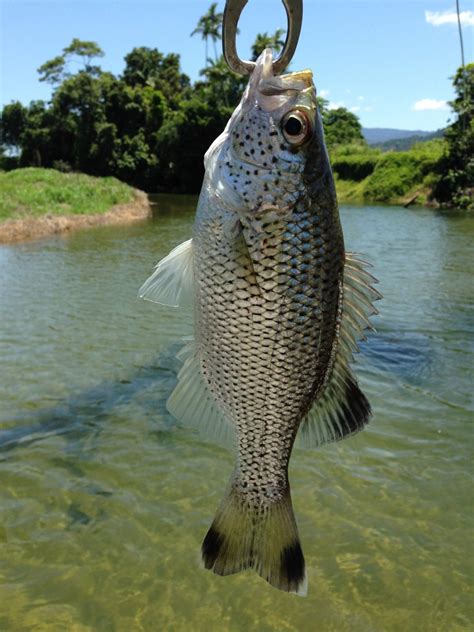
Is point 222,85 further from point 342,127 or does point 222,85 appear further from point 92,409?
point 92,409

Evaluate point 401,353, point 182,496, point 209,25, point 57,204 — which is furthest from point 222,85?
point 182,496

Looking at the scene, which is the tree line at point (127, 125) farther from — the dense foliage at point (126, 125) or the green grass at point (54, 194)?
the green grass at point (54, 194)

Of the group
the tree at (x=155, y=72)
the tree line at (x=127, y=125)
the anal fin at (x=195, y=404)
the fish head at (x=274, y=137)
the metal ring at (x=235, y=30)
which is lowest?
the anal fin at (x=195, y=404)

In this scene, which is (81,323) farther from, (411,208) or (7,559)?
(411,208)

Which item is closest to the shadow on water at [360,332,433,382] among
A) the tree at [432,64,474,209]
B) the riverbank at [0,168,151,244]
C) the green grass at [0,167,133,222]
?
the riverbank at [0,168,151,244]

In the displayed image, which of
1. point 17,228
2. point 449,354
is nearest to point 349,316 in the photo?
point 449,354

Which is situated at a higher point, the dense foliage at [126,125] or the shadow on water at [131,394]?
the dense foliage at [126,125]

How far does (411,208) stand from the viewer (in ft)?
120

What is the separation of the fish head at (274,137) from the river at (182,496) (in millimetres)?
2742

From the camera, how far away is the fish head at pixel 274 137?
7.01ft

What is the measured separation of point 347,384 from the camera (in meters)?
2.41

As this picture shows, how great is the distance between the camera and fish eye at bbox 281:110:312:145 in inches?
83.6

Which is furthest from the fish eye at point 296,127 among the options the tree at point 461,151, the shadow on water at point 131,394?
the tree at point 461,151

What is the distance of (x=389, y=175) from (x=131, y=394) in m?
40.7
